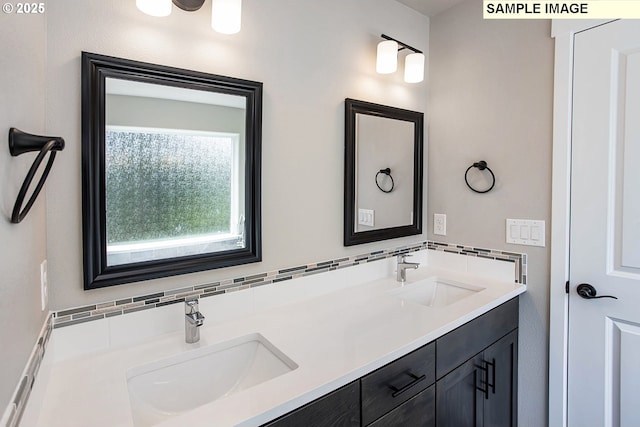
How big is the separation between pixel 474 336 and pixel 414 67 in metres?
1.34

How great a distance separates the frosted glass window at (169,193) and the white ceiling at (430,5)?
135 cm

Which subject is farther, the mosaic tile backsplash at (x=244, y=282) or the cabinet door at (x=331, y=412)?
the mosaic tile backsplash at (x=244, y=282)

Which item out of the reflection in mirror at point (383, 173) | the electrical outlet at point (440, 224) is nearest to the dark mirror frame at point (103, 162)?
the reflection in mirror at point (383, 173)

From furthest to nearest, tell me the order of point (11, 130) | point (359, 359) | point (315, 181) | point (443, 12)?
point (443, 12) < point (315, 181) < point (359, 359) < point (11, 130)

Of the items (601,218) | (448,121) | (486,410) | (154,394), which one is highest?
(448,121)

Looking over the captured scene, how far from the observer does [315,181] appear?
5.35 ft

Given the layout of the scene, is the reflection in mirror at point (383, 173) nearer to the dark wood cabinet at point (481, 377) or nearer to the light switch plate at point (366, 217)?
the light switch plate at point (366, 217)

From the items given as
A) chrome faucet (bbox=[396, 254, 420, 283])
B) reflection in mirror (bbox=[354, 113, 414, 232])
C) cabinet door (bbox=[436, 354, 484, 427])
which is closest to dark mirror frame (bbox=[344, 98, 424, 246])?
reflection in mirror (bbox=[354, 113, 414, 232])

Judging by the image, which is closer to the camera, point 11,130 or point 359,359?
point 11,130

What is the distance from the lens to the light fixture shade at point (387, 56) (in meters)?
1.76

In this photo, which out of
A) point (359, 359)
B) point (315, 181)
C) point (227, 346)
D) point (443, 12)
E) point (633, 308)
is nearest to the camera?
A: point (359, 359)

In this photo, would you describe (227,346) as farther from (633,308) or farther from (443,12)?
(443,12)

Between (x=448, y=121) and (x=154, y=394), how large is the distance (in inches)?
75.6

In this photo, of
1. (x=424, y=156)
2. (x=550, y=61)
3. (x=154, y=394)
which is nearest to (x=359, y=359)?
(x=154, y=394)
